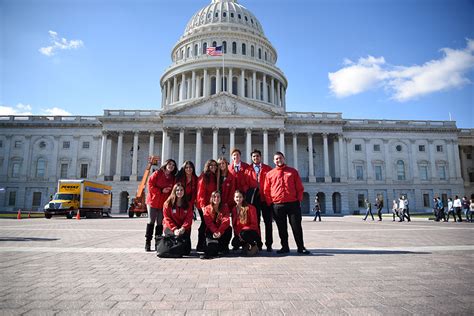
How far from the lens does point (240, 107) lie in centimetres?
4616

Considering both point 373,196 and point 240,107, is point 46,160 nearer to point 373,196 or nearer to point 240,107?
point 240,107

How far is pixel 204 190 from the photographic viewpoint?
25.5ft

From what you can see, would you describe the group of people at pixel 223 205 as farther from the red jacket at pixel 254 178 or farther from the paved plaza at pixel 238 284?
the paved plaza at pixel 238 284

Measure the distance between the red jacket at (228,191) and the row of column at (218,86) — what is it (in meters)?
50.2

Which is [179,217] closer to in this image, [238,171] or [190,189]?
[190,189]

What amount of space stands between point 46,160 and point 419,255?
58.7 metres

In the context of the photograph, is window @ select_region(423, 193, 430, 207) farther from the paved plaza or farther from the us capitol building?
the paved plaza

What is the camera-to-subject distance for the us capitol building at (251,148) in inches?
1813

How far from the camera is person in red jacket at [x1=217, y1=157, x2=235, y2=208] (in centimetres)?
797

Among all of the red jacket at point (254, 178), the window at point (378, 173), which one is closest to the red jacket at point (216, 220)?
the red jacket at point (254, 178)

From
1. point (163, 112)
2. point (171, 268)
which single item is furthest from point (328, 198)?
point (171, 268)

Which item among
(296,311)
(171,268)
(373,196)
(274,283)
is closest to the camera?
(296,311)

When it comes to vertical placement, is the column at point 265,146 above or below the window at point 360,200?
above

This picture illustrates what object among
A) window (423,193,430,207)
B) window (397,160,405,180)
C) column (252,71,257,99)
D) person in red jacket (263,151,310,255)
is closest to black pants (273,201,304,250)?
person in red jacket (263,151,310,255)
